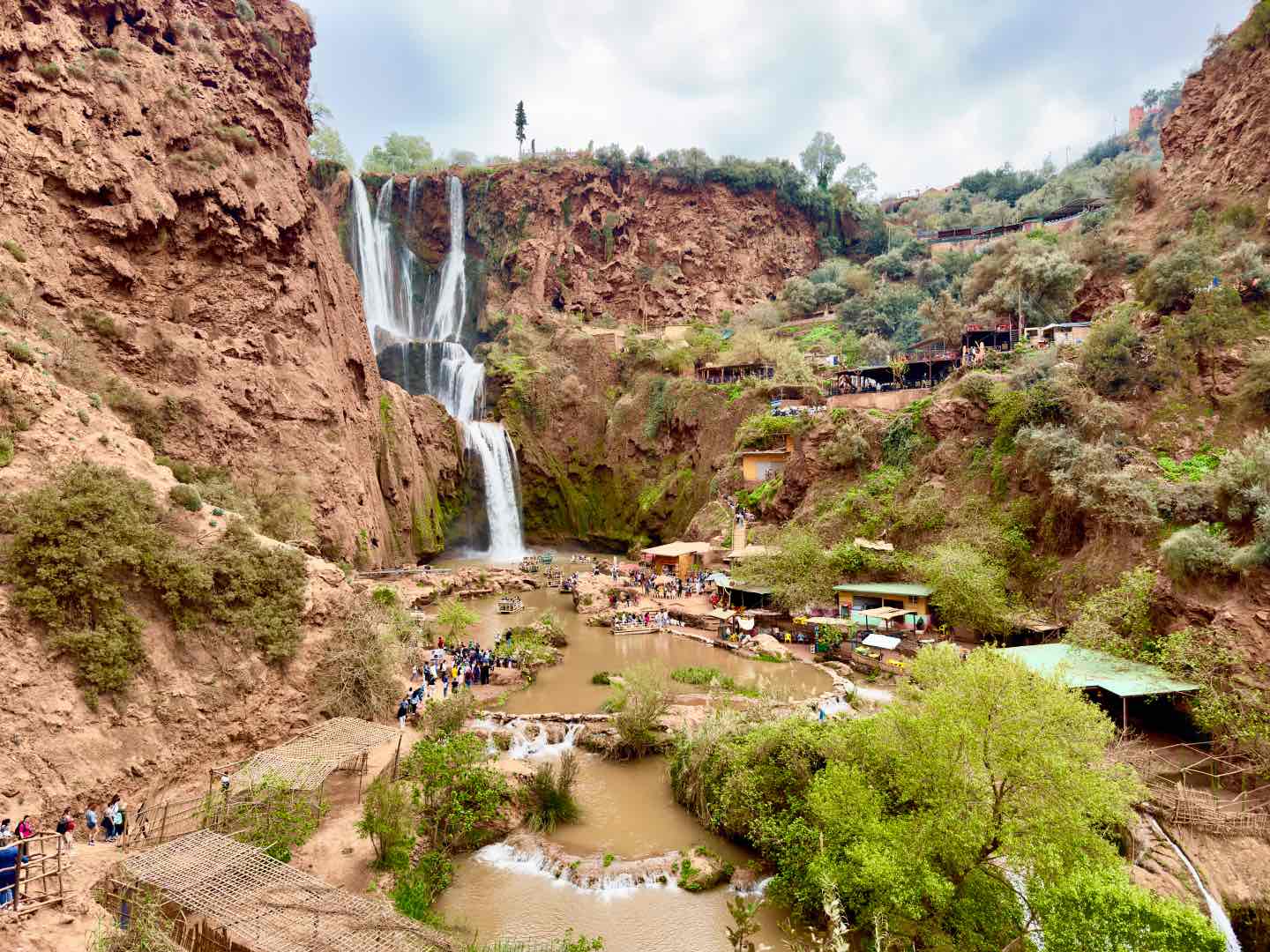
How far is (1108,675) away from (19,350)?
1152 inches

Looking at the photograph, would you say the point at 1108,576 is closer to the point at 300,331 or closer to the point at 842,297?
the point at 300,331

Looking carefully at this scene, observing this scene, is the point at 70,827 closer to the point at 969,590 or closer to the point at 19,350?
the point at 19,350

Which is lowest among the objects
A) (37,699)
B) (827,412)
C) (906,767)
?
(906,767)

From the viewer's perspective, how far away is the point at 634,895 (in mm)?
13953

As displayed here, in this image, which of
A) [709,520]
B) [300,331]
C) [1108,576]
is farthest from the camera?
[709,520]

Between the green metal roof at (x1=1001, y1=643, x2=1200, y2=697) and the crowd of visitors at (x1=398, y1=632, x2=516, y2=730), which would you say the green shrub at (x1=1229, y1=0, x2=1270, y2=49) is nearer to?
the green metal roof at (x1=1001, y1=643, x2=1200, y2=697)

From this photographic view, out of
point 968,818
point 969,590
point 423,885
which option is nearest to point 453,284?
point 969,590

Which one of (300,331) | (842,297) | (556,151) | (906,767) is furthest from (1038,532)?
(556,151)

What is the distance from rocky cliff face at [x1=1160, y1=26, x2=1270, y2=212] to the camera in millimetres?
33250

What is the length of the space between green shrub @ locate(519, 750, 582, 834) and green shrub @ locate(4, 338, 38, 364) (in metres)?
16.6

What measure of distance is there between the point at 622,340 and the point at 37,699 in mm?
51882

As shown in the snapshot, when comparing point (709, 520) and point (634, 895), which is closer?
point (634, 895)

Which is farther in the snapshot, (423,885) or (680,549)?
(680,549)

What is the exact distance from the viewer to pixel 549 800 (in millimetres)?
16594
